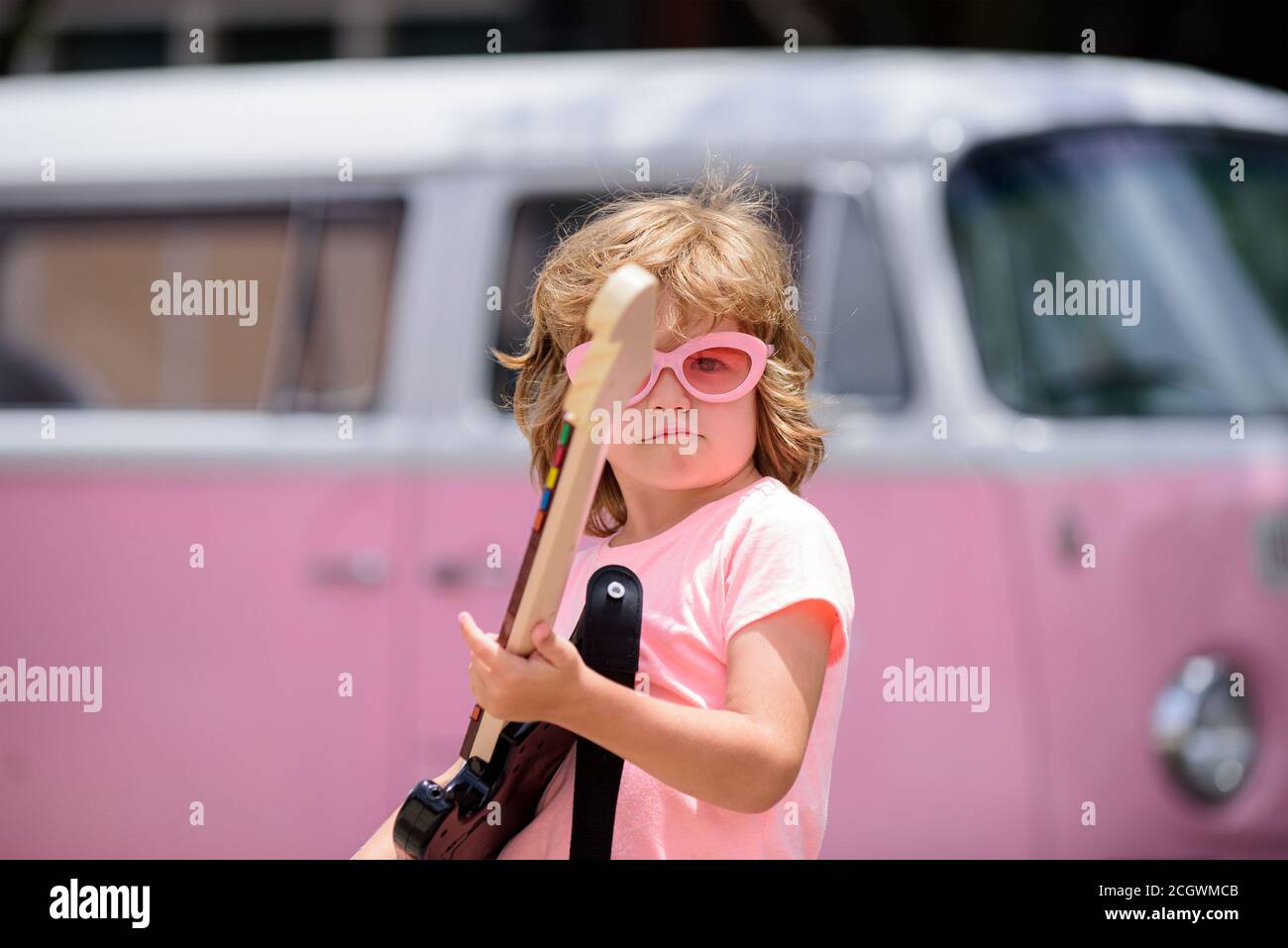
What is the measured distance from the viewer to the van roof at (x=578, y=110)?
283cm

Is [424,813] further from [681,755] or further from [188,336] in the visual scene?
[188,336]

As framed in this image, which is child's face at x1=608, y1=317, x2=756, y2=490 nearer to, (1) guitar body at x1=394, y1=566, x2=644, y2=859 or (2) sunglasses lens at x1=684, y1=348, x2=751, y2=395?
(2) sunglasses lens at x1=684, y1=348, x2=751, y2=395

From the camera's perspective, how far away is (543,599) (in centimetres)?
111

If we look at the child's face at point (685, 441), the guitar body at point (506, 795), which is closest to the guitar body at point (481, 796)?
the guitar body at point (506, 795)

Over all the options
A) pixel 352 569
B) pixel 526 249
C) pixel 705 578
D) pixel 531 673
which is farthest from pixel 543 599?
pixel 526 249

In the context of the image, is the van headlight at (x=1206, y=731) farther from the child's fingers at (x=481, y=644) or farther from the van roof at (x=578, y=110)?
the child's fingers at (x=481, y=644)

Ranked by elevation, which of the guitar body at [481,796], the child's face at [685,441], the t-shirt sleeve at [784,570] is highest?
the child's face at [685,441]

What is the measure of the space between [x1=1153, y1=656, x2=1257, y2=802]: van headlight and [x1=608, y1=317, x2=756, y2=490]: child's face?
170cm

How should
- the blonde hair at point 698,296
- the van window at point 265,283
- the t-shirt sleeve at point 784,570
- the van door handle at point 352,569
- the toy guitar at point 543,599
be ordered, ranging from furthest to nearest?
the van window at point 265,283 < the van door handle at point 352,569 < the blonde hair at point 698,296 < the t-shirt sleeve at point 784,570 < the toy guitar at point 543,599

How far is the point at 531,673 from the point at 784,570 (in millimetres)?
259

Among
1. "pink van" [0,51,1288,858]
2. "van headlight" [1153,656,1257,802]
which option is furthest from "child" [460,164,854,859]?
"van headlight" [1153,656,1257,802]

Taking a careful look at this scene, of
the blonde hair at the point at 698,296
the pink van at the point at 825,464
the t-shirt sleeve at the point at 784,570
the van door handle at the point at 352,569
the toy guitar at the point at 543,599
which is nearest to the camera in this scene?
the toy guitar at the point at 543,599
